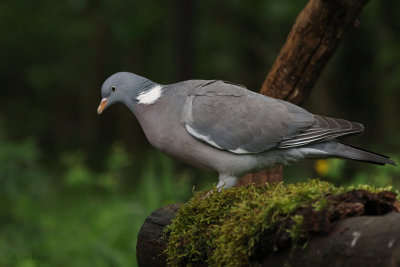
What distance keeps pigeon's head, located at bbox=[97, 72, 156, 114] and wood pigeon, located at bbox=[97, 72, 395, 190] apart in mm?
266

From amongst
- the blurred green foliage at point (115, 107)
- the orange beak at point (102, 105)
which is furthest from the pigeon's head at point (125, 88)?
the blurred green foliage at point (115, 107)

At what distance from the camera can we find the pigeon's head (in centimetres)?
407

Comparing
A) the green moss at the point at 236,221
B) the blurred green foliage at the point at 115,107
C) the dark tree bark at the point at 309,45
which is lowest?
the blurred green foliage at the point at 115,107

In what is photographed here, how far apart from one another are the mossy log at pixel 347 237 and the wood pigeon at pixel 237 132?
1.30 m

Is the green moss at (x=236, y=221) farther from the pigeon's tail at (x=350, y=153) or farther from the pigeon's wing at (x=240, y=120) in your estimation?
the pigeon's tail at (x=350, y=153)

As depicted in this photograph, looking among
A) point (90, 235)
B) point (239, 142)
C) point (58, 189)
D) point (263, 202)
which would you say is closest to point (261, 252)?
point (263, 202)

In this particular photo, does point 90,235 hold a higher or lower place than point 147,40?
lower

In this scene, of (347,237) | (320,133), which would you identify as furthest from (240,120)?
(347,237)

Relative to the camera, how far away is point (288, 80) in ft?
14.6

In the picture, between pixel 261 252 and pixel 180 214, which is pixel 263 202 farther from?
pixel 180 214

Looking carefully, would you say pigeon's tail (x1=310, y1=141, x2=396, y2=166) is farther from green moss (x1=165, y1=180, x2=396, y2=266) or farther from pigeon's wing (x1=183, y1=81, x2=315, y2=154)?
green moss (x1=165, y1=180, x2=396, y2=266)

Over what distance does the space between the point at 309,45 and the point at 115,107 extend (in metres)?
9.31

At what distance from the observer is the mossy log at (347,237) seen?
1991 mm

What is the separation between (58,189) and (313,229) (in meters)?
7.91
